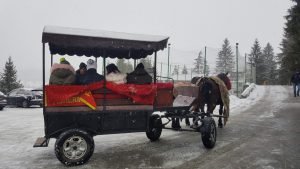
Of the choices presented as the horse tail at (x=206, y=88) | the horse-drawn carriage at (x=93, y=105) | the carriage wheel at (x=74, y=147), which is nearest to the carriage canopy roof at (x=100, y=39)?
the horse-drawn carriage at (x=93, y=105)

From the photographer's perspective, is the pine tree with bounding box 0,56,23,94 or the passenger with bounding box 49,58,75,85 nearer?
the passenger with bounding box 49,58,75,85

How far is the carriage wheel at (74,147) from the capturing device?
281 inches

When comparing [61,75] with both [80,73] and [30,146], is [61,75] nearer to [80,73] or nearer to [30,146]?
[80,73]

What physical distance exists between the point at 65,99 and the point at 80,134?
2.63ft

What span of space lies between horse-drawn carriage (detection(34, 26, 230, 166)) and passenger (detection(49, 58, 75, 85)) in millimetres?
232

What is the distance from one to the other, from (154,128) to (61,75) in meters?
3.57

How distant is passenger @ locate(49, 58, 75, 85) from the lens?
7500mm

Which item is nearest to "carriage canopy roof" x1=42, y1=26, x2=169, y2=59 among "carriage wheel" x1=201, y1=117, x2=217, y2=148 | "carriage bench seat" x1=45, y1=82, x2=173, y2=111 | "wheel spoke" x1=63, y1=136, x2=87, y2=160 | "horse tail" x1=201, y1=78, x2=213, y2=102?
"carriage bench seat" x1=45, y1=82, x2=173, y2=111

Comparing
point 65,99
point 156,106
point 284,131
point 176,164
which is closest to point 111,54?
point 156,106

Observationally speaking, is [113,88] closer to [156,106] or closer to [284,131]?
[156,106]

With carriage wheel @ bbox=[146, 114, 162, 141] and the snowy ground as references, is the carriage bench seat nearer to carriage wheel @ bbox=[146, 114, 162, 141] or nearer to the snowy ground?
the snowy ground

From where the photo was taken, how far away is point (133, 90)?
7977mm

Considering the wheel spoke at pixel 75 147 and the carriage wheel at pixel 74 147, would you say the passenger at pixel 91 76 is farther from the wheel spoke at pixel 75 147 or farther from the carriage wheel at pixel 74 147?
the wheel spoke at pixel 75 147

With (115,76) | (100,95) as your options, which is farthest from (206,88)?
(100,95)
